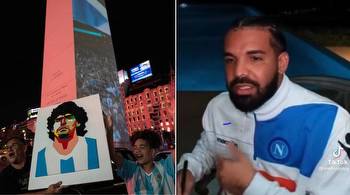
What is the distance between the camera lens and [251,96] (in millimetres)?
2830

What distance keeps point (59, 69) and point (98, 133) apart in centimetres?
47

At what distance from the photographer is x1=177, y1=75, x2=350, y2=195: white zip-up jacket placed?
270 cm

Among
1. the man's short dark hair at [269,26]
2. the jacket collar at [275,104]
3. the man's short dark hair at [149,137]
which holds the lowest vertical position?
the man's short dark hair at [149,137]

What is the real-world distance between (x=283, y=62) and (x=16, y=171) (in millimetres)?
1704

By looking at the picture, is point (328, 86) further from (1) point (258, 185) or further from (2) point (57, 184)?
(2) point (57, 184)

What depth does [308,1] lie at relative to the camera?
298cm

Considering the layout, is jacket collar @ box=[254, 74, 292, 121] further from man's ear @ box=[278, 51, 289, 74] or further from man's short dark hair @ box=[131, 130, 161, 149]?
man's short dark hair @ box=[131, 130, 161, 149]

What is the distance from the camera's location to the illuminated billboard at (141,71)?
3.02 metres

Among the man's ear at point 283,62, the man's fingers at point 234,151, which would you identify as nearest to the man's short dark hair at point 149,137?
the man's fingers at point 234,151

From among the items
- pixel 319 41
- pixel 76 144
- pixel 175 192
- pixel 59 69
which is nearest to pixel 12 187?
pixel 76 144

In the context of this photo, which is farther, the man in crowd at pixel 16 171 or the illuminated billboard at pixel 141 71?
the man in crowd at pixel 16 171

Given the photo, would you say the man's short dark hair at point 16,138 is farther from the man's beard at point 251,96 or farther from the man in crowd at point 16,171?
the man's beard at point 251,96

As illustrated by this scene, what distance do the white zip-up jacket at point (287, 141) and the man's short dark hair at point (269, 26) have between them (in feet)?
0.61

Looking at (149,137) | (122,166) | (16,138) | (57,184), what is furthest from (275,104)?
(16,138)
